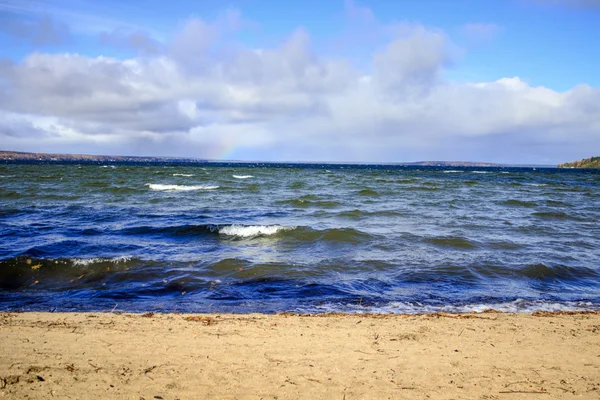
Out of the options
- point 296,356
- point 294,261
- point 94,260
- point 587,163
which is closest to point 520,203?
point 294,261

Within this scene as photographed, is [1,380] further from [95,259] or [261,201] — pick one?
[261,201]

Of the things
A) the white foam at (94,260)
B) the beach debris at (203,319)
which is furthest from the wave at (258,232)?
the beach debris at (203,319)

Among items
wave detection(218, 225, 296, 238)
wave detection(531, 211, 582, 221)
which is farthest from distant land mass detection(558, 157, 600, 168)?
wave detection(218, 225, 296, 238)

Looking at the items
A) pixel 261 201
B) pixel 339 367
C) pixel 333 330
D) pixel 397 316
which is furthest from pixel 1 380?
pixel 261 201

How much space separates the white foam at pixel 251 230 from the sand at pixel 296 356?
7.73 m

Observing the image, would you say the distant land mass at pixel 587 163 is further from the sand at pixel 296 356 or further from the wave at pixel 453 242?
the sand at pixel 296 356

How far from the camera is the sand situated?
4008 mm

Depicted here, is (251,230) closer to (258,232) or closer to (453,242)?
(258,232)

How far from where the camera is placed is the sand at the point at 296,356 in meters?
4.01

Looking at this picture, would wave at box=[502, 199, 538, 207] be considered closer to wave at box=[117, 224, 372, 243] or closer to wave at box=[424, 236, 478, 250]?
wave at box=[424, 236, 478, 250]

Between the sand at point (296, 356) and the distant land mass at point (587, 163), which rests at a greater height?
the distant land mass at point (587, 163)

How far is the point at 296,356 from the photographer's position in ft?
15.9

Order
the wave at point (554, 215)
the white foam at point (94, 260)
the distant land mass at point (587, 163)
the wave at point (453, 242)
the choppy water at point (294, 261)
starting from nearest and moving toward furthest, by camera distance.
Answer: the choppy water at point (294, 261) → the white foam at point (94, 260) → the wave at point (453, 242) → the wave at point (554, 215) → the distant land mass at point (587, 163)

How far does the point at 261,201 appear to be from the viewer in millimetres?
25125
